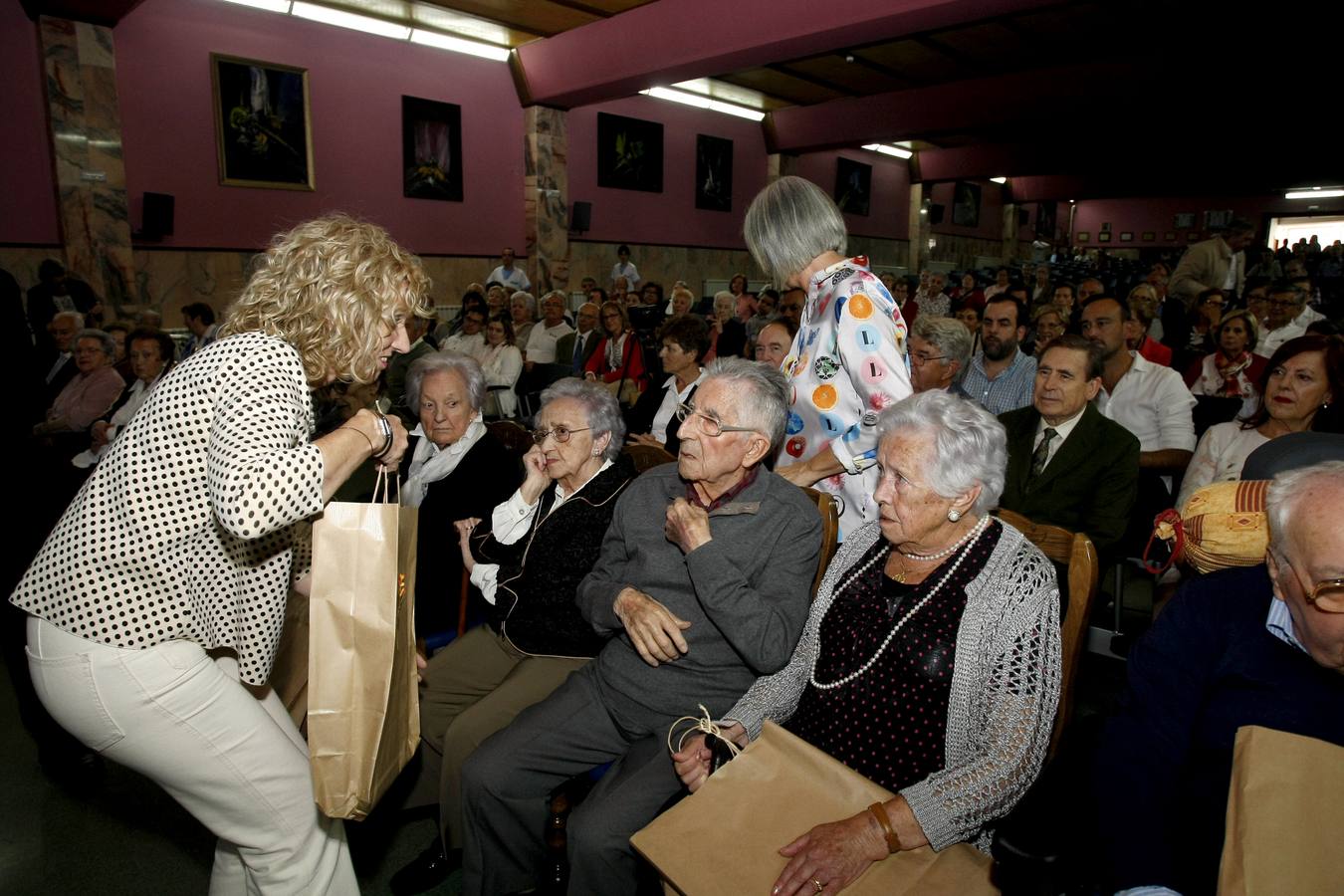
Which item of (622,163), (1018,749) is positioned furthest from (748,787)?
(622,163)

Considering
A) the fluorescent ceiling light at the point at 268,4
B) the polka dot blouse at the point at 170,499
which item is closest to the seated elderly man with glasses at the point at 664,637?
the polka dot blouse at the point at 170,499

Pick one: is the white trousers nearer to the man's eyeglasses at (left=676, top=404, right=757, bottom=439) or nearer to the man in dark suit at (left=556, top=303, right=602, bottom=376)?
the man's eyeglasses at (left=676, top=404, right=757, bottom=439)

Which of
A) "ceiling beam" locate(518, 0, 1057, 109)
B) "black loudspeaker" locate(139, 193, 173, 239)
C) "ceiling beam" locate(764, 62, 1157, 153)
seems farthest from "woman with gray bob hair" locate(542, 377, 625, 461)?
"ceiling beam" locate(764, 62, 1157, 153)

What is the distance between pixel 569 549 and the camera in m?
2.15

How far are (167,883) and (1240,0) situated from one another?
1068 cm

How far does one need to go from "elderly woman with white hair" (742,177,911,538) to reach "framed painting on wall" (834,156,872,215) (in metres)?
14.9

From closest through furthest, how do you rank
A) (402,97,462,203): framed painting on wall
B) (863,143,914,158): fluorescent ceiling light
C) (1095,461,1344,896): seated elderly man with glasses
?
(1095,461,1344,896): seated elderly man with glasses, (402,97,462,203): framed painting on wall, (863,143,914,158): fluorescent ceiling light

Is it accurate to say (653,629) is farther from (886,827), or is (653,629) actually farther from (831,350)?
(831,350)

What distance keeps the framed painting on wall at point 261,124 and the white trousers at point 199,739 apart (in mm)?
8927

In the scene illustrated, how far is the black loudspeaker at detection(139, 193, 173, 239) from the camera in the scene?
7.97m

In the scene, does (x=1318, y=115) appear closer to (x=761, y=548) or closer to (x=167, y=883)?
(x=761, y=548)

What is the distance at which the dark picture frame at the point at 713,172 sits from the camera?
44.9 ft

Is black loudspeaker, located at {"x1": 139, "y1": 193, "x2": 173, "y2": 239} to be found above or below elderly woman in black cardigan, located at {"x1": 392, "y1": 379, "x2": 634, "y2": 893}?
above

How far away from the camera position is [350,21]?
9312 mm
